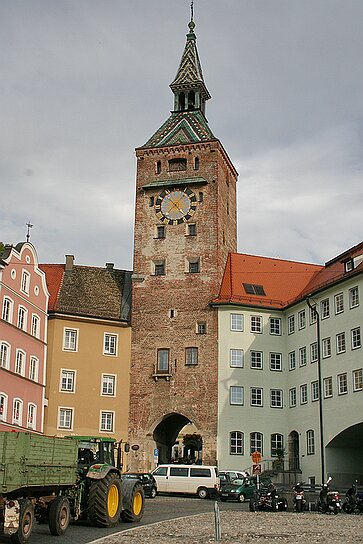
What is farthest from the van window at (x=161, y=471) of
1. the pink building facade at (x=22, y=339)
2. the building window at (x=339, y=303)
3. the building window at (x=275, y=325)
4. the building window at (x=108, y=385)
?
the building window at (x=275, y=325)

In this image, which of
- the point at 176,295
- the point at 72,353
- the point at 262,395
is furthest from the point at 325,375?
the point at 72,353

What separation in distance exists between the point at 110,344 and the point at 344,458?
1769 centimetres

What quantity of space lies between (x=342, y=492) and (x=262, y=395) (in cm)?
1777

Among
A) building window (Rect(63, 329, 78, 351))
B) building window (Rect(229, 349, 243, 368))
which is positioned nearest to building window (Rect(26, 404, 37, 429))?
building window (Rect(63, 329, 78, 351))

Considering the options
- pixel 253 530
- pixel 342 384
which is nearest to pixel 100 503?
pixel 253 530

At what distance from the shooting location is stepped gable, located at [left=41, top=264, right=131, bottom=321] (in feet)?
178

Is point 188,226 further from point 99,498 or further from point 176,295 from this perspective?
point 99,498

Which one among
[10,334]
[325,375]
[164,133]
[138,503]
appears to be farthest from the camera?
[164,133]

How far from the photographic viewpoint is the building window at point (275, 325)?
55312 mm

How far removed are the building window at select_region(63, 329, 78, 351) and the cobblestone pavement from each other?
26.8m

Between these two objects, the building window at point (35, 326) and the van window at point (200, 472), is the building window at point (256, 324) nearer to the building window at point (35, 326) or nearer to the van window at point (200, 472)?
the van window at point (200, 472)

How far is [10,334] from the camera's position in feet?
145

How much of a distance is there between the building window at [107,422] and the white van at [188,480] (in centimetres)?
1053

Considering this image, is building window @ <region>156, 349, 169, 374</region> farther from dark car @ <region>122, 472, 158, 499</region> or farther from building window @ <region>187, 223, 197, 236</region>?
dark car @ <region>122, 472, 158, 499</region>
